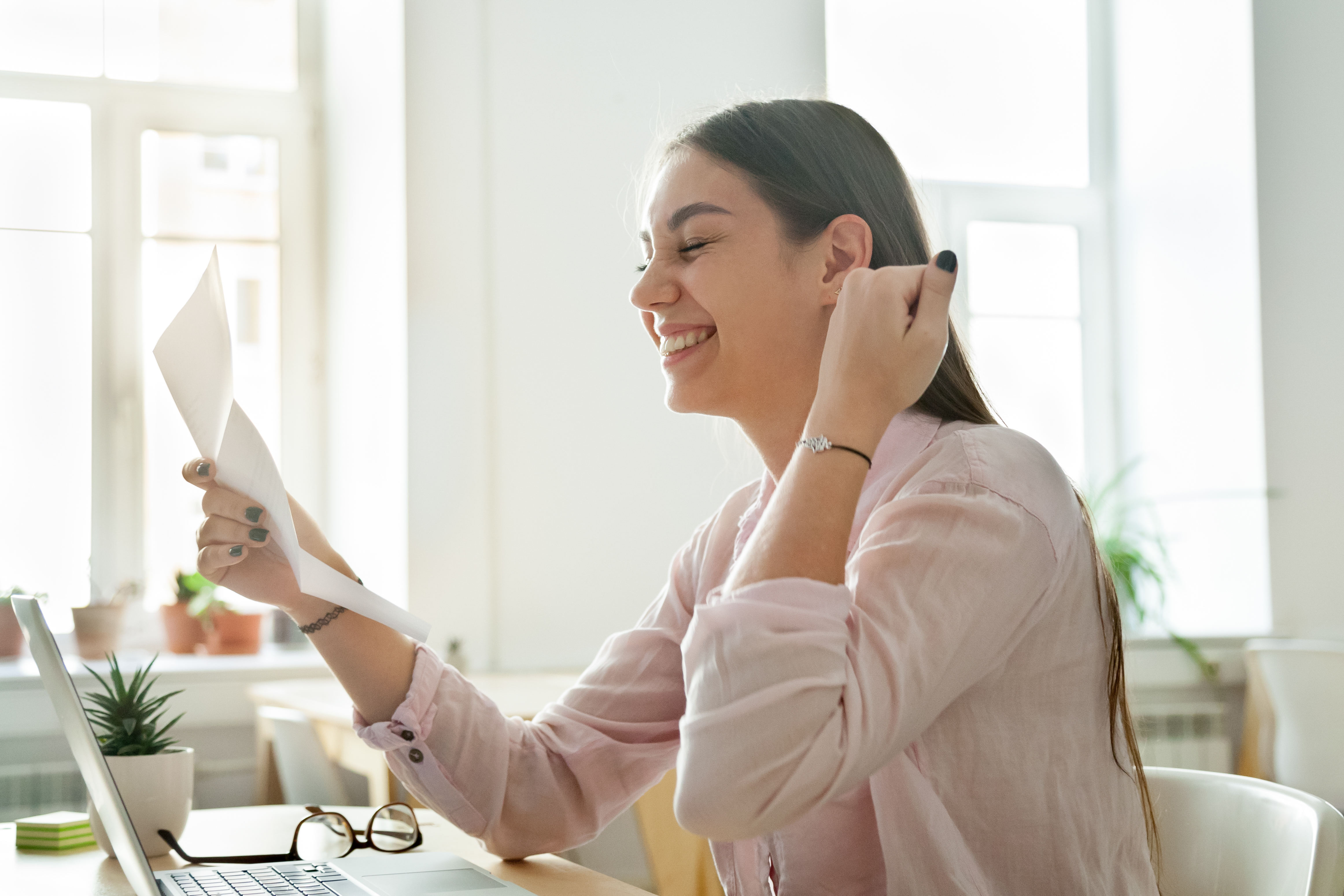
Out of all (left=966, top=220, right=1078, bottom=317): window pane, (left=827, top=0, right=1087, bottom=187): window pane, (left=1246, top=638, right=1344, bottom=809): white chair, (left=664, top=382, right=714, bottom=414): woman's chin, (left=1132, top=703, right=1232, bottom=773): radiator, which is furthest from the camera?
(left=966, top=220, right=1078, bottom=317): window pane

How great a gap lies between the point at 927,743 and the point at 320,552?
0.54 m

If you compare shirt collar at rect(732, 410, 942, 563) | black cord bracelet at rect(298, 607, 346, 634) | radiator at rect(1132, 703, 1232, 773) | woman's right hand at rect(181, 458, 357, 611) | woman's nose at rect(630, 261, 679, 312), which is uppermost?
woman's nose at rect(630, 261, 679, 312)

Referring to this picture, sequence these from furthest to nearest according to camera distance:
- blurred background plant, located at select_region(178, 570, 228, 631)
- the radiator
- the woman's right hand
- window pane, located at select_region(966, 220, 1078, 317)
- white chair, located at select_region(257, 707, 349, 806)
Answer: window pane, located at select_region(966, 220, 1078, 317)
the radiator
blurred background plant, located at select_region(178, 570, 228, 631)
white chair, located at select_region(257, 707, 349, 806)
the woman's right hand

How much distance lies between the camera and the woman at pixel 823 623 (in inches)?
32.2

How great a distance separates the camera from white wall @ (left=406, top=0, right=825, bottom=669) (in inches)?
115

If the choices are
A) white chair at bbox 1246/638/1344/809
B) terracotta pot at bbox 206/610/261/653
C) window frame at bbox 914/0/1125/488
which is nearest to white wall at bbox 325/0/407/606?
terracotta pot at bbox 206/610/261/653

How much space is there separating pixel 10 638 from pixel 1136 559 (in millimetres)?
2928

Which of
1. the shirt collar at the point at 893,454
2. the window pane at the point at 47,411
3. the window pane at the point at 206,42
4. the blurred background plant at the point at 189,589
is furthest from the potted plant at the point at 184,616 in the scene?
the shirt collar at the point at 893,454

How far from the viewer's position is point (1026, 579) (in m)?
0.89

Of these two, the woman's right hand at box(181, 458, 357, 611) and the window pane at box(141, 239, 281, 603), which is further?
the window pane at box(141, 239, 281, 603)

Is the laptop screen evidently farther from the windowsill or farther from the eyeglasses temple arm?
the windowsill

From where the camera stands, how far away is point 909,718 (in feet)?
2.75

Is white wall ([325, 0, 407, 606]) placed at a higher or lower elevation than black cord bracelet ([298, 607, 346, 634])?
higher

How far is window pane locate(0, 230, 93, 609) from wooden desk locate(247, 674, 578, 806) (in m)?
0.70
